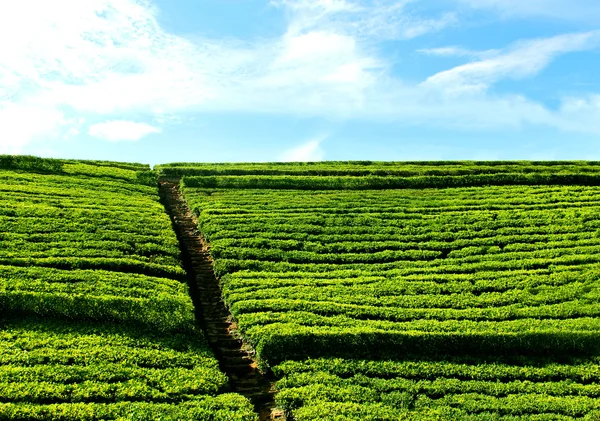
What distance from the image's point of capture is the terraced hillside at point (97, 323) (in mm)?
15664

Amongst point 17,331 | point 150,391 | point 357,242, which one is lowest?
point 150,391

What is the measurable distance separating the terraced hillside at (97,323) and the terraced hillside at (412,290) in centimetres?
228

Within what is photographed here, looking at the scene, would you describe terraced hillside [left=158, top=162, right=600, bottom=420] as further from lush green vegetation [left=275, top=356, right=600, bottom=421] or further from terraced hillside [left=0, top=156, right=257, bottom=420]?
terraced hillside [left=0, top=156, right=257, bottom=420]

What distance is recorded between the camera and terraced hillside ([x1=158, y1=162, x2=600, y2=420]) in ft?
57.4

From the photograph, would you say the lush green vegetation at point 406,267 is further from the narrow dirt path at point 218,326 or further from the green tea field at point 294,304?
the narrow dirt path at point 218,326

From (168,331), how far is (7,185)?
1856 cm

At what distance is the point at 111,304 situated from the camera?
65.6ft

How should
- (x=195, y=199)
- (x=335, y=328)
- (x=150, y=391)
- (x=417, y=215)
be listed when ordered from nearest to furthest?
1. (x=150, y=391)
2. (x=335, y=328)
3. (x=417, y=215)
4. (x=195, y=199)

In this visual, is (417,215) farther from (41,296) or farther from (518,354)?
(41,296)

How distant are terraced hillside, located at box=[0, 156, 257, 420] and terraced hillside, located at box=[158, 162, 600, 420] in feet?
7.49

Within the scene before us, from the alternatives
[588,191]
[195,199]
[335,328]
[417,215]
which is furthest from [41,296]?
[588,191]

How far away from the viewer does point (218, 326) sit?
21.5 meters

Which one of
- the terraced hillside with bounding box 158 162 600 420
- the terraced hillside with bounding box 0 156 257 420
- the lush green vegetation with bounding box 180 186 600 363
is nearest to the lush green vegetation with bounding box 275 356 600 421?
the terraced hillside with bounding box 158 162 600 420

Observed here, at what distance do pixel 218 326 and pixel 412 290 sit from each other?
26.1ft
